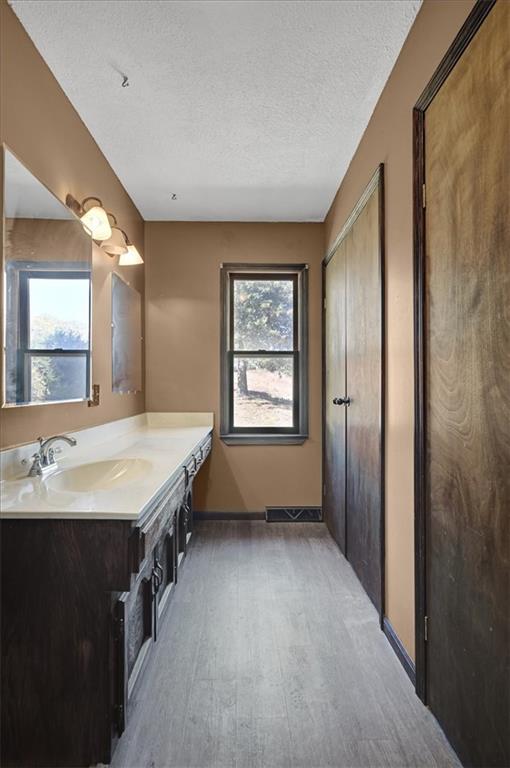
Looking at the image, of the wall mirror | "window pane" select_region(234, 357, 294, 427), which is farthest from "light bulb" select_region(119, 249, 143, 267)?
"window pane" select_region(234, 357, 294, 427)

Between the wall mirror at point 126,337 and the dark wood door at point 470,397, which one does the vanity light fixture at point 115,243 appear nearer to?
the wall mirror at point 126,337

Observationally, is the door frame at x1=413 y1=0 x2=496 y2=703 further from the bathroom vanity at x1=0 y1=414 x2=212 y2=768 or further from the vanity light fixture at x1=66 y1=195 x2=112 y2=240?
the vanity light fixture at x1=66 y1=195 x2=112 y2=240

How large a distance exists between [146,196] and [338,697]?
10.3 feet

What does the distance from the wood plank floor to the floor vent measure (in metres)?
0.92

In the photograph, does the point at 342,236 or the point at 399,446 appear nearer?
the point at 399,446

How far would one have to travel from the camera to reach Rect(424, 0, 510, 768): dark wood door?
1.06m

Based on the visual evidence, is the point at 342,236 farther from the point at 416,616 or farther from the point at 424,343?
the point at 416,616

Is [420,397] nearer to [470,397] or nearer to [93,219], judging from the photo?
[470,397]

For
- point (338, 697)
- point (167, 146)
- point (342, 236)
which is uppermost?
point (167, 146)

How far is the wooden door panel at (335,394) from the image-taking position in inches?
112

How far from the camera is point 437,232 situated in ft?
4.65

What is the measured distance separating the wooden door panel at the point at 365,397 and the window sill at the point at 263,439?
888 mm

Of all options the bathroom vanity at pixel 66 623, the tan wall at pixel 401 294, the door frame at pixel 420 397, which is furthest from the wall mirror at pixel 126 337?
the door frame at pixel 420 397

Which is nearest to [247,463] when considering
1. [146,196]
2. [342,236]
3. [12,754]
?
[342,236]
